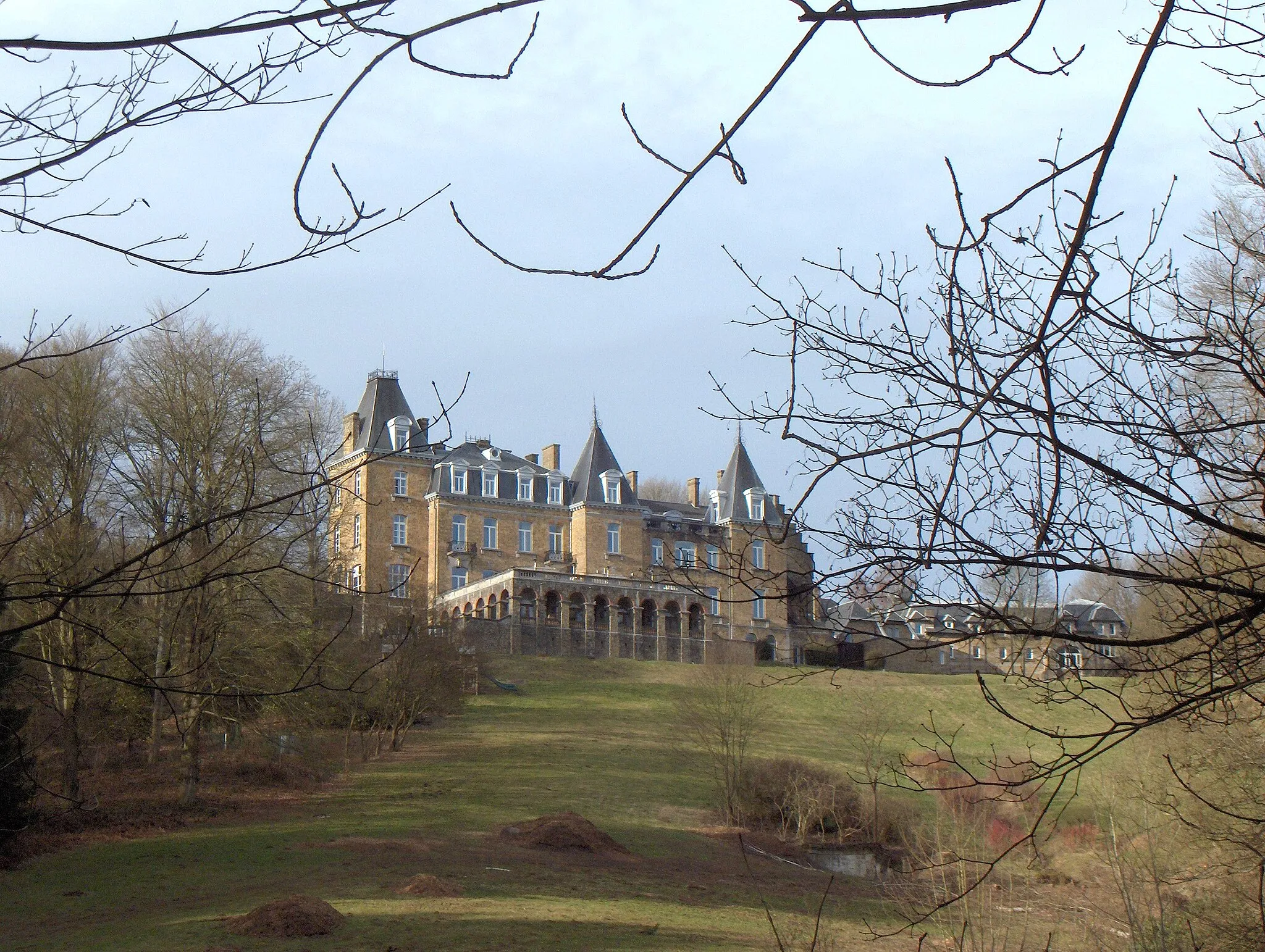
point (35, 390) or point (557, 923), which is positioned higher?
point (35, 390)

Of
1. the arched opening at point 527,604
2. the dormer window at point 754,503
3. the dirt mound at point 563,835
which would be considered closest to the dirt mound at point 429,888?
the dirt mound at point 563,835

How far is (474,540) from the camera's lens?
62.4 metres

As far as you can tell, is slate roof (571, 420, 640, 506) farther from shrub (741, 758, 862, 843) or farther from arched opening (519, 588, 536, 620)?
shrub (741, 758, 862, 843)

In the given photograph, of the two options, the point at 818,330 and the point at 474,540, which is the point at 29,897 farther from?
the point at 474,540

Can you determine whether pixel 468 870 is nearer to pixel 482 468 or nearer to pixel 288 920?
pixel 288 920

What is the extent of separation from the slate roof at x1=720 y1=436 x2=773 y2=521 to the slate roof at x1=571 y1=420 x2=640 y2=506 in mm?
5434

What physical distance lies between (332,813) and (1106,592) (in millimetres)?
22719

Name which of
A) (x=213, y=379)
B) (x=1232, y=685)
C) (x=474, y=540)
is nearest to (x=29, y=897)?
(x=213, y=379)

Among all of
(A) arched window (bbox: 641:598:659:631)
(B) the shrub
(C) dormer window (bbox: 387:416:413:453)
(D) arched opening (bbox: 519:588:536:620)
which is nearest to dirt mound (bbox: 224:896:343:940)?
(B) the shrub

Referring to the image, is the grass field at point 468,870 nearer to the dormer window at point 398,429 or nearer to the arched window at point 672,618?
the dormer window at point 398,429

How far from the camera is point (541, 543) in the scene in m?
64.8

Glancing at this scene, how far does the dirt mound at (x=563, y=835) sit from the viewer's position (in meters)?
24.0

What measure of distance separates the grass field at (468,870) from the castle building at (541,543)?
2019 cm

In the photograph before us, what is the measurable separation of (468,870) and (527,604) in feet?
126
